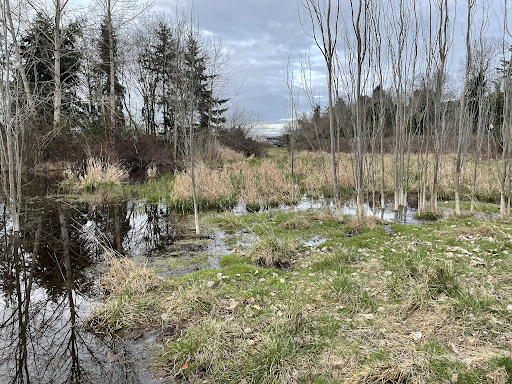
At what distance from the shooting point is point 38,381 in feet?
8.86

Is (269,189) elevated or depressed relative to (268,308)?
elevated

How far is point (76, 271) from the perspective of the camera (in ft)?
16.5

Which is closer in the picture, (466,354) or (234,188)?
(466,354)

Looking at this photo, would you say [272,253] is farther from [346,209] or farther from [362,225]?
[346,209]

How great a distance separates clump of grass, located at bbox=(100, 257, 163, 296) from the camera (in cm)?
402

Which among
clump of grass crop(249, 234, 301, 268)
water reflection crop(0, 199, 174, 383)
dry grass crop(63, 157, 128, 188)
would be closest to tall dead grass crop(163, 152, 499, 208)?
water reflection crop(0, 199, 174, 383)

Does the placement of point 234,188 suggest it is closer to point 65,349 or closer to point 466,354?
point 65,349

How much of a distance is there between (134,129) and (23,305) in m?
19.4

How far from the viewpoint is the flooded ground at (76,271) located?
2.89 metres

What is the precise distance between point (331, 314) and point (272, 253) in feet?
6.31

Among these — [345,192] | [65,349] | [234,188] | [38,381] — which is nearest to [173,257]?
[65,349]

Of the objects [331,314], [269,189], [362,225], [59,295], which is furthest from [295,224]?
[59,295]

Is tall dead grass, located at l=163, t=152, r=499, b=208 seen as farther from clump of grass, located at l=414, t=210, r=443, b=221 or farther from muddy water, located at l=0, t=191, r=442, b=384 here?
clump of grass, located at l=414, t=210, r=443, b=221

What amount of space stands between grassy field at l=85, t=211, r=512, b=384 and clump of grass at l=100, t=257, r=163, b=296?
0.02 m
